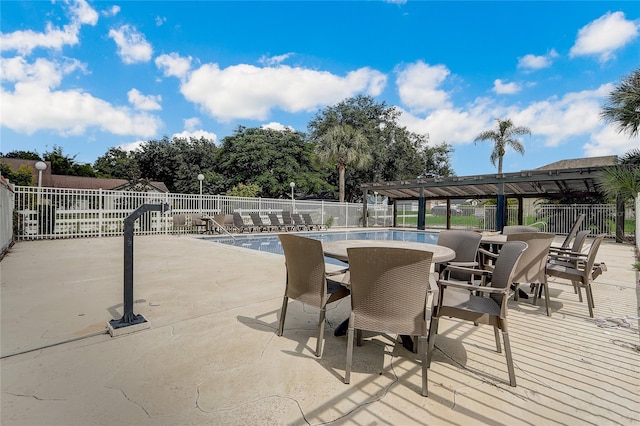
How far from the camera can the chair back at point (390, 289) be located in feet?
6.10

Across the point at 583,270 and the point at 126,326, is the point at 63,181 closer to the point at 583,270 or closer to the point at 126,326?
the point at 126,326

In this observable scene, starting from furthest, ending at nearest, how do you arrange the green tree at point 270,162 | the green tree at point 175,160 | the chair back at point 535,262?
the green tree at point 175,160 → the green tree at point 270,162 → the chair back at point 535,262

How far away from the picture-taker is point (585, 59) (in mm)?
16062

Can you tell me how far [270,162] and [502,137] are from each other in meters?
18.5

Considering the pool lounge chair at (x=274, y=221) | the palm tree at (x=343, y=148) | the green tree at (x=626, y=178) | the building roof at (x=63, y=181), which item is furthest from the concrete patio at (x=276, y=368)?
the building roof at (x=63, y=181)

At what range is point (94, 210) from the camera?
34.2ft

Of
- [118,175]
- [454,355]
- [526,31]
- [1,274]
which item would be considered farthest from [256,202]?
[118,175]

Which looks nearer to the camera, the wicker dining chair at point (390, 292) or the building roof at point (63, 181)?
the wicker dining chair at point (390, 292)

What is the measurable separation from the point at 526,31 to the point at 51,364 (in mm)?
20027

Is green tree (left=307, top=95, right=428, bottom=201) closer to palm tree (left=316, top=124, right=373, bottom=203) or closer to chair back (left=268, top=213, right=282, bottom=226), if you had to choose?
palm tree (left=316, top=124, right=373, bottom=203)

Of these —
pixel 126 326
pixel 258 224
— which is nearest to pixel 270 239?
pixel 258 224

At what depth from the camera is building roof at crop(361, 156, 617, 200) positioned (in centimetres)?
1210

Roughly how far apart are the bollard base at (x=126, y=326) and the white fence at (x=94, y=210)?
30.3 ft

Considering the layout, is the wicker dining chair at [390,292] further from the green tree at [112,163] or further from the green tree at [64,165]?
the green tree at [64,165]
